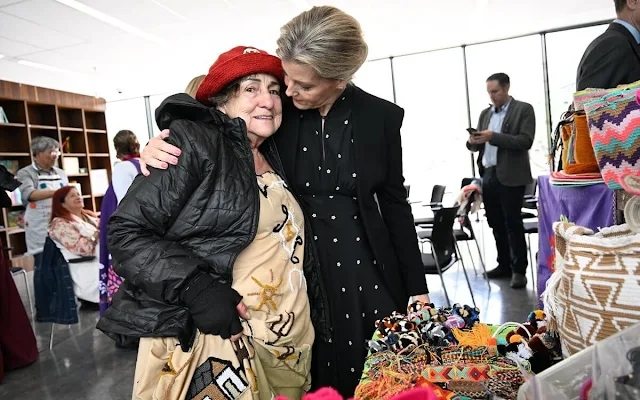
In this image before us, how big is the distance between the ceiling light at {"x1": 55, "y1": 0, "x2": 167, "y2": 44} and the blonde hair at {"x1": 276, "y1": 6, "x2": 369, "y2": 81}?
189 inches

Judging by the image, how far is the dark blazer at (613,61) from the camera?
1.63m

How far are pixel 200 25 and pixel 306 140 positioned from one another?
5.44 meters

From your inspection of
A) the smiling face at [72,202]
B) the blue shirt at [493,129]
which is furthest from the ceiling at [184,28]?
the blue shirt at [493,129]

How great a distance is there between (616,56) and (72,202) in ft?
14.8

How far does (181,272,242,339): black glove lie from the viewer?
1088 mm

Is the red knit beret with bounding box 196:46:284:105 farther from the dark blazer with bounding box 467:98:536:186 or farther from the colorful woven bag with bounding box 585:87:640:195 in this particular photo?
the dark blazer with bounding box 467:98:536:186

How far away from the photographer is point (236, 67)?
4.25 ft

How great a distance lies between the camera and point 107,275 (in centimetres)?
377

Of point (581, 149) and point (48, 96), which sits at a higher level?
point (48, 96)

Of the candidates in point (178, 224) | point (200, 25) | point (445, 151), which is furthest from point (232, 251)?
point (445, 151)

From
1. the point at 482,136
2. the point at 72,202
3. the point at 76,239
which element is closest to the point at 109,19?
the point at 72,202

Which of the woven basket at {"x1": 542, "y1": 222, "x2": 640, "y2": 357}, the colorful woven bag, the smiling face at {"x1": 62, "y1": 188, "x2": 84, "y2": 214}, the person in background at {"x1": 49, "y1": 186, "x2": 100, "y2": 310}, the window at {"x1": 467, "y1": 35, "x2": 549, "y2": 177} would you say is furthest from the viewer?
the window at {"x1": 467, "y1": 35, "x2": 549, "y2": 177}

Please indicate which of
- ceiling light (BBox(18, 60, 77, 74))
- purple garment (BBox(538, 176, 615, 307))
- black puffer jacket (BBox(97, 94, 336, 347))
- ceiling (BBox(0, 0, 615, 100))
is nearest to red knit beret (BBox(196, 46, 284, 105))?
black puffer jacket (BBox(97, 94, 336, 347))

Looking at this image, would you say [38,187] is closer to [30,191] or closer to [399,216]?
[30,191]
